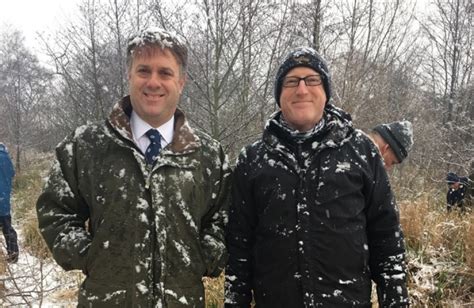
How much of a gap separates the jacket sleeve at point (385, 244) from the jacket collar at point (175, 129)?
3.08ft

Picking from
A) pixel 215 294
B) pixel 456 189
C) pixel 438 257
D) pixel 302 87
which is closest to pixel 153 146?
pixel 302 87

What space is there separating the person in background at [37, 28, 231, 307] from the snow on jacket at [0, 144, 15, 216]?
5612 millimetres

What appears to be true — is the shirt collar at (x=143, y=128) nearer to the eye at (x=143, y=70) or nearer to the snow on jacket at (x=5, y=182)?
the eye at (x=143, y=70)

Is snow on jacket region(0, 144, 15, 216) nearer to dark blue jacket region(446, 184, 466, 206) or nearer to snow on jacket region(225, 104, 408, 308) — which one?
snow on jacket region(225, 104, 408, 308)

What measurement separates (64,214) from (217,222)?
2.49ft

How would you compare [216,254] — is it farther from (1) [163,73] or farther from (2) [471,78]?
(2) [471,78]

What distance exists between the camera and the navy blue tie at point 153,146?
200 centimetres

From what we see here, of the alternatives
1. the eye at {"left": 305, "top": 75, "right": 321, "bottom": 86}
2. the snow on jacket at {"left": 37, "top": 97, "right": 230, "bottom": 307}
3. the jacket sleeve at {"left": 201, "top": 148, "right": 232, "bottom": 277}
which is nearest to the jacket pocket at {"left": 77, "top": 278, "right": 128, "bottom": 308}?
the snow on jacket at {"left": 37, "top": 97, "right": 230, "bottom": 307}

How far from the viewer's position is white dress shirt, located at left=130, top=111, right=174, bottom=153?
2.05 m

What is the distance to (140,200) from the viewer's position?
6.27 feet

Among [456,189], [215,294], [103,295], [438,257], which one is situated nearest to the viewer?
[103,295]

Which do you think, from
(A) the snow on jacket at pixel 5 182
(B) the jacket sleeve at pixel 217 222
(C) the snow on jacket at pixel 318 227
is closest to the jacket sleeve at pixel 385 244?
(C) the snow on jacket at pixel 318 227

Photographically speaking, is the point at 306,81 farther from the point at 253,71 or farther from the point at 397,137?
the point at 253,71

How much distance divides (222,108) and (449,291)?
4299mm
